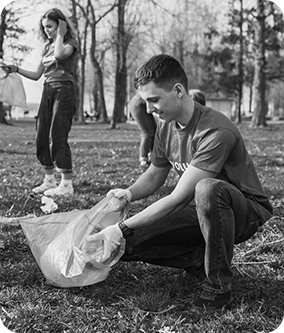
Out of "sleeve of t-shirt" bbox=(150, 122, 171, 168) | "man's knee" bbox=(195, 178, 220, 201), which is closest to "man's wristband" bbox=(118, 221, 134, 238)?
"man's knee" bbox=(195, 178, 220, 201)

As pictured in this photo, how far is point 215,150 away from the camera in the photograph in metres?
2.29

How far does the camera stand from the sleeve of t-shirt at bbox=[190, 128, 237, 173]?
229 centimetres

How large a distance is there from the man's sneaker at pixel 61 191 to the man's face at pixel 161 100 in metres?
2.59

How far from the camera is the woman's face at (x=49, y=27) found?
479 centimetres

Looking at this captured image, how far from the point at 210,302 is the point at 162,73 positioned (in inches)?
45.2

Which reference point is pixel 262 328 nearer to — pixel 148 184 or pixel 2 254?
pixel 148 184

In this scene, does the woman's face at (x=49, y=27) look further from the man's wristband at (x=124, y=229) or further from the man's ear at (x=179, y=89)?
the man's wristband at (x=124, y=229)

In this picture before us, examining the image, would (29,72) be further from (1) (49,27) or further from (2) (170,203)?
(2) (170,203)

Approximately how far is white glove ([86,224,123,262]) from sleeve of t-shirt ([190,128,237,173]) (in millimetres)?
516

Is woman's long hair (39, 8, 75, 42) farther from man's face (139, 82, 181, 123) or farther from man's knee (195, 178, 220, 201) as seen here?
man's knee (195, 178, 220, 201)

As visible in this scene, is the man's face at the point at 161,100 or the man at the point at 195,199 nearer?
the man at the point at 195,199

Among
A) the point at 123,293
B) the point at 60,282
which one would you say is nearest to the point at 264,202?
the point at 123,293

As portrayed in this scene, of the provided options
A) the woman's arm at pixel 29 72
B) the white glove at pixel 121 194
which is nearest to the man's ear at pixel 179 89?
the white glove at pixel 121 194

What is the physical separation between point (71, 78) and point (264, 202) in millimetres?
3065
